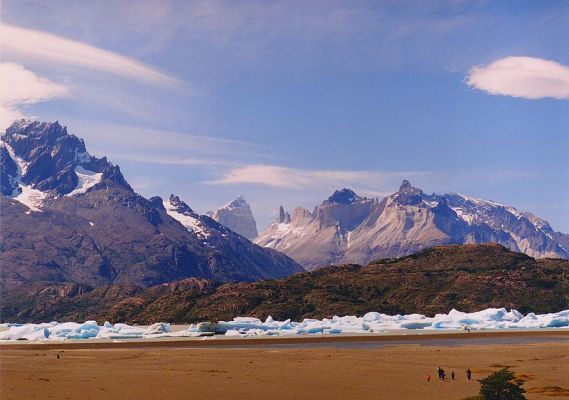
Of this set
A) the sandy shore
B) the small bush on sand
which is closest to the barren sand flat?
the sandy shore

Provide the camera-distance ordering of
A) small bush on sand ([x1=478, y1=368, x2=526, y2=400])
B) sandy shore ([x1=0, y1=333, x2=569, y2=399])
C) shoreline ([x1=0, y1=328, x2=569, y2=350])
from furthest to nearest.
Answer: shoreline ([x1=0, y1=328, x2=569, y2=350])
sandy shore ([x1=0, y1=333, x2=569, y2=399])
small bush on sand ([x1=478, y1=368, x2=526, y2=400])

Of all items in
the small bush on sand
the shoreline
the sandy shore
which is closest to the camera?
the small bush on sand

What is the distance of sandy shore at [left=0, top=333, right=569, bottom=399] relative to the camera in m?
73.9

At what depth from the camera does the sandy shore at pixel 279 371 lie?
73.9m

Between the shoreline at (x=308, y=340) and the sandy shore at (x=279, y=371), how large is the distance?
550 inches

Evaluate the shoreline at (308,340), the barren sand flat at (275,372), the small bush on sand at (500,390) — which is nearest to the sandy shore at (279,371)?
the barren sand flat at (275,372)

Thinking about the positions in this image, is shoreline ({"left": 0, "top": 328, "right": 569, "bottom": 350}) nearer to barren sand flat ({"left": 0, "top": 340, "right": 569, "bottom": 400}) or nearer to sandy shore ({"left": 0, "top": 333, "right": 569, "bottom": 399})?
sandy shore ({"left": 0, "top": 333, "right": 569, "bottom": 399})

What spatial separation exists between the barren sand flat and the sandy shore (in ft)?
0.33

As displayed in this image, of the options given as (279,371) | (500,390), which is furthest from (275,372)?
(500,390)

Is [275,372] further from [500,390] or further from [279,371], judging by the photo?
[500,390]

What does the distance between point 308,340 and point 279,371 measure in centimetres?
7294

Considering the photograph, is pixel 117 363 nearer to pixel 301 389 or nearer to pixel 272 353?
pixel 272 353

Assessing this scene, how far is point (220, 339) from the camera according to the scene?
175000 mm

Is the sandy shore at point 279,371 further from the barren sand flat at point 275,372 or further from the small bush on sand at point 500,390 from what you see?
the small bush on sand at point 500,390
